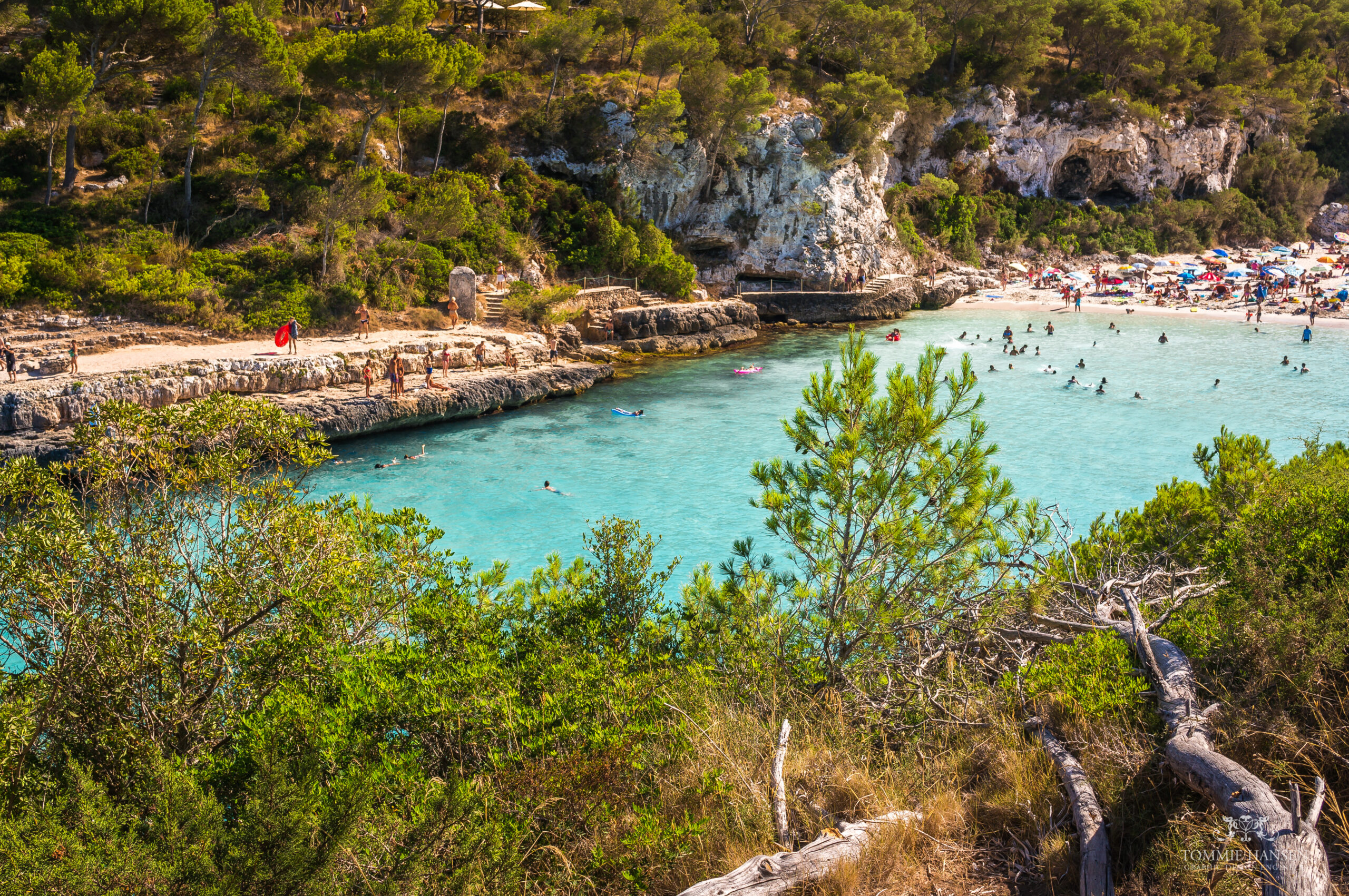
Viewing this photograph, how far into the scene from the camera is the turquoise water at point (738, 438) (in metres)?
15.7

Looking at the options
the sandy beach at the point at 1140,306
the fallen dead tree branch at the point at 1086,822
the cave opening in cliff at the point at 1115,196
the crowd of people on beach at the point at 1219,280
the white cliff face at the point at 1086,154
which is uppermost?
the white cliff face at the point at 1086,154

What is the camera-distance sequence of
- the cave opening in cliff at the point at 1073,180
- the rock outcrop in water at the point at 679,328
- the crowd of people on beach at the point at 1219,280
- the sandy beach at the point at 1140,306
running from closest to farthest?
the rock outcrop in water at the point at 679,328, the sandy beach at the point at 1140,306, the crowd of people on beach at the point at 1219,280, the cave opening in cliff at the point at 1073,180

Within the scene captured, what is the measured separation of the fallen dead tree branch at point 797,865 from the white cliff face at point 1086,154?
4888 cm

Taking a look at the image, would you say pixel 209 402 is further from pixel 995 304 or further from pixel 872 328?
pixel 995 304

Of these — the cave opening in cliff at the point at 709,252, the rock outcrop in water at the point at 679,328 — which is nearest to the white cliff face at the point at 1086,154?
the cave opening in cliff at the point at 709,252

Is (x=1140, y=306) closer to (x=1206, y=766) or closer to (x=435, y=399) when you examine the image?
(x=435, y=399)

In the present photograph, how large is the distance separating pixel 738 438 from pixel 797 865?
17527mm

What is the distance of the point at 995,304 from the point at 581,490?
3244cm

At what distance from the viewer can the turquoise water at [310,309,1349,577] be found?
618 inches

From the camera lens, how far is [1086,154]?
51906 mm

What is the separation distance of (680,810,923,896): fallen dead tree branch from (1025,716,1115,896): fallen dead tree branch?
0.76m

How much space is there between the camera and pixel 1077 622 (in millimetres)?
5309

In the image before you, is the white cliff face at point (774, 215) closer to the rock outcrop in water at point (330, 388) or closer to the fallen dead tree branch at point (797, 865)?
the rock outcrop in water at point (330, 388)

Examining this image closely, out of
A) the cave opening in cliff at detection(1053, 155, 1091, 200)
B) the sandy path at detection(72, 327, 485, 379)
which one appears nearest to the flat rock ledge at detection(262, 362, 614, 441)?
the sandy path at detection(72, 327, 485, 379)
